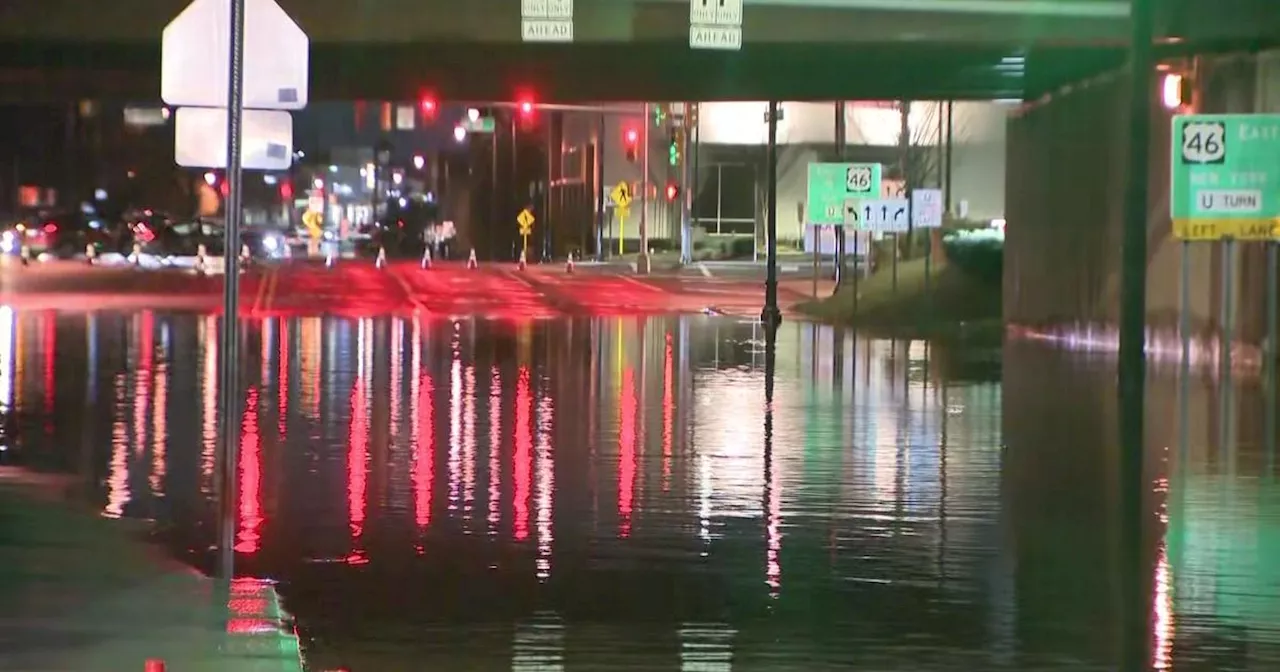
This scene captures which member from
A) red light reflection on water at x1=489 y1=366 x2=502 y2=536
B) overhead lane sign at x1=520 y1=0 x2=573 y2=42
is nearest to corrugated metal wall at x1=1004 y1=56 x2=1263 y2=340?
overhead lane sign at x1=520 y1=0 x2=573 y2=42

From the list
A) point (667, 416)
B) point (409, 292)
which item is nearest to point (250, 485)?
point (667, 416)

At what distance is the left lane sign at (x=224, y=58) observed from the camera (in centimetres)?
941

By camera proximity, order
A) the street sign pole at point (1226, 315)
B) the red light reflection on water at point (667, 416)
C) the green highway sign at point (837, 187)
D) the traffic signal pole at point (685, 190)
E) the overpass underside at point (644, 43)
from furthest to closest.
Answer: the traffic signal pole at point (685, 190) → the green highway sign at point (837, 187) → the overpass underside at point (644, 43) → the street sign pole at point (1226, 315) → the red light reflection on water at point (667, 416)

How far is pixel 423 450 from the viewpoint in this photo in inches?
634

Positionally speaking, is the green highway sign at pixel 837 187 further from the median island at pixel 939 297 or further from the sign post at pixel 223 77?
the sign post at pixel 223 77

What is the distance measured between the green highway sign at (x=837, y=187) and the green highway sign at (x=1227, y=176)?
12.3 metres

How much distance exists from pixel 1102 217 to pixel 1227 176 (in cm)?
519

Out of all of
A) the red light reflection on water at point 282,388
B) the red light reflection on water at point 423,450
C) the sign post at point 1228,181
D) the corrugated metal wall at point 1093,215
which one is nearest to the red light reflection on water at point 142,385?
the red light reflection on water at point 282,388

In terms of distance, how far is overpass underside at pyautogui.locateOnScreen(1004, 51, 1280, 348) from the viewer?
995 inches

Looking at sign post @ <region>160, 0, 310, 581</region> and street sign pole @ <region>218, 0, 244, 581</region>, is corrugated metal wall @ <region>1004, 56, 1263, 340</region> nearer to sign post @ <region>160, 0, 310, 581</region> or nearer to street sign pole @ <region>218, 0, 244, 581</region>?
sign post @ <region>160, 0, 310, 581</region>

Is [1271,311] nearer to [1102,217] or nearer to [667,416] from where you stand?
[1102,217]

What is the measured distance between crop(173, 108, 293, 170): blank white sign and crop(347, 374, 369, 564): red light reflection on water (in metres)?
2.62

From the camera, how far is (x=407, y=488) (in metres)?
13.9

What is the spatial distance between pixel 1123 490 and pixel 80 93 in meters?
26.8
